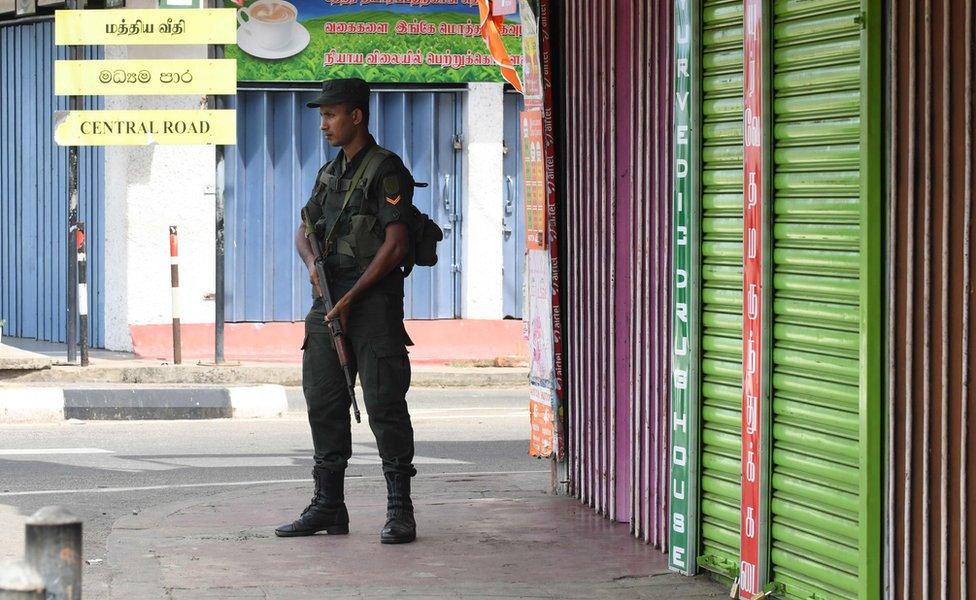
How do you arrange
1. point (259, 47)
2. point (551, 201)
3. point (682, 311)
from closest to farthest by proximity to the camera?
1. point (682, 311)
2. point (551, 201)
3. point (259, 47)

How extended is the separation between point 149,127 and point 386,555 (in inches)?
341

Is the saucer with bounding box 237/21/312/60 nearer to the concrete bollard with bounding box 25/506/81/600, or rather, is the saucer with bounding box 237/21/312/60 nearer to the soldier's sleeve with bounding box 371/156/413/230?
the soldier's sleeve with bounding box 371/156/413/230

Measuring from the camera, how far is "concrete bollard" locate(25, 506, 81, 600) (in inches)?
124

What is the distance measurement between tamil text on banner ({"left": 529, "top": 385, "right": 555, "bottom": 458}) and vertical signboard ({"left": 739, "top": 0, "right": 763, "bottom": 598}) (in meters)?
2.35

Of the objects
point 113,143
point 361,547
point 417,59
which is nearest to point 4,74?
point 113,143

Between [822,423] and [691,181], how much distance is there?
125 cm

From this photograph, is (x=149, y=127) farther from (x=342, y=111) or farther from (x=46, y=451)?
(x=342, y=111)

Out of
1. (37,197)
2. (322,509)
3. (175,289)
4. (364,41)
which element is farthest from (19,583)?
(37,197)

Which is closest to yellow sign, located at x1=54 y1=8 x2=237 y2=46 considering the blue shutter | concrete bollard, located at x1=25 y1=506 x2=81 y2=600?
the blue shutter

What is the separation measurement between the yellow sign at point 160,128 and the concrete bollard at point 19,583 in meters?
12.0

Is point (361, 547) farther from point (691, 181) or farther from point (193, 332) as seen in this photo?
point (193, 332)

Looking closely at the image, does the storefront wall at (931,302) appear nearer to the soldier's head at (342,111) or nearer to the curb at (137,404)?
the soldier's head at (342,111)

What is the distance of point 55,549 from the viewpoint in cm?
315

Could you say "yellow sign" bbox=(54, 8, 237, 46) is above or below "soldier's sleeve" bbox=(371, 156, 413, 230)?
above
